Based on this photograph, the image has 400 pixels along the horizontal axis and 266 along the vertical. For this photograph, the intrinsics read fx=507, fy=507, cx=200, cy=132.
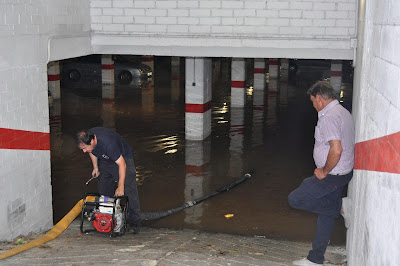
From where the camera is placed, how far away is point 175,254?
222 inches

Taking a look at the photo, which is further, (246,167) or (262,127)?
(262,127)

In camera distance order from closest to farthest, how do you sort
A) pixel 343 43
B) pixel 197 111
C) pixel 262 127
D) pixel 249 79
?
pixel 343 43
pixel 197 111
pixel 262 127
pixel 249 79

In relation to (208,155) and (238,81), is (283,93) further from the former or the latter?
(208,155)

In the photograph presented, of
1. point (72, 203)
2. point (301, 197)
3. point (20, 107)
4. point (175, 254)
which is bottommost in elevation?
point (72, 203)

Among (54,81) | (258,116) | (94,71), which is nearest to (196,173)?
(258,116)

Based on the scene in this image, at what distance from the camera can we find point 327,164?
4.92 metres

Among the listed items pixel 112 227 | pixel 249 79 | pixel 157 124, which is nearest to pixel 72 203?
pixel 112 227

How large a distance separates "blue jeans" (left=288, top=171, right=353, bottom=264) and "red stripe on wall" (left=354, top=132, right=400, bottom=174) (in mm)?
624

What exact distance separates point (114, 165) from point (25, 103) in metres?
1.40

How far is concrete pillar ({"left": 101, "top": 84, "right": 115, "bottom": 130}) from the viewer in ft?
52.9

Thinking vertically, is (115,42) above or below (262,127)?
above

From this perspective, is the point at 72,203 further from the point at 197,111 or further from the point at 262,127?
the point at 262,127

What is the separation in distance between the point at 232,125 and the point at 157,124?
238 cm

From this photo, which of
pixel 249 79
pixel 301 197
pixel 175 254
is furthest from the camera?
pixel 249 79
